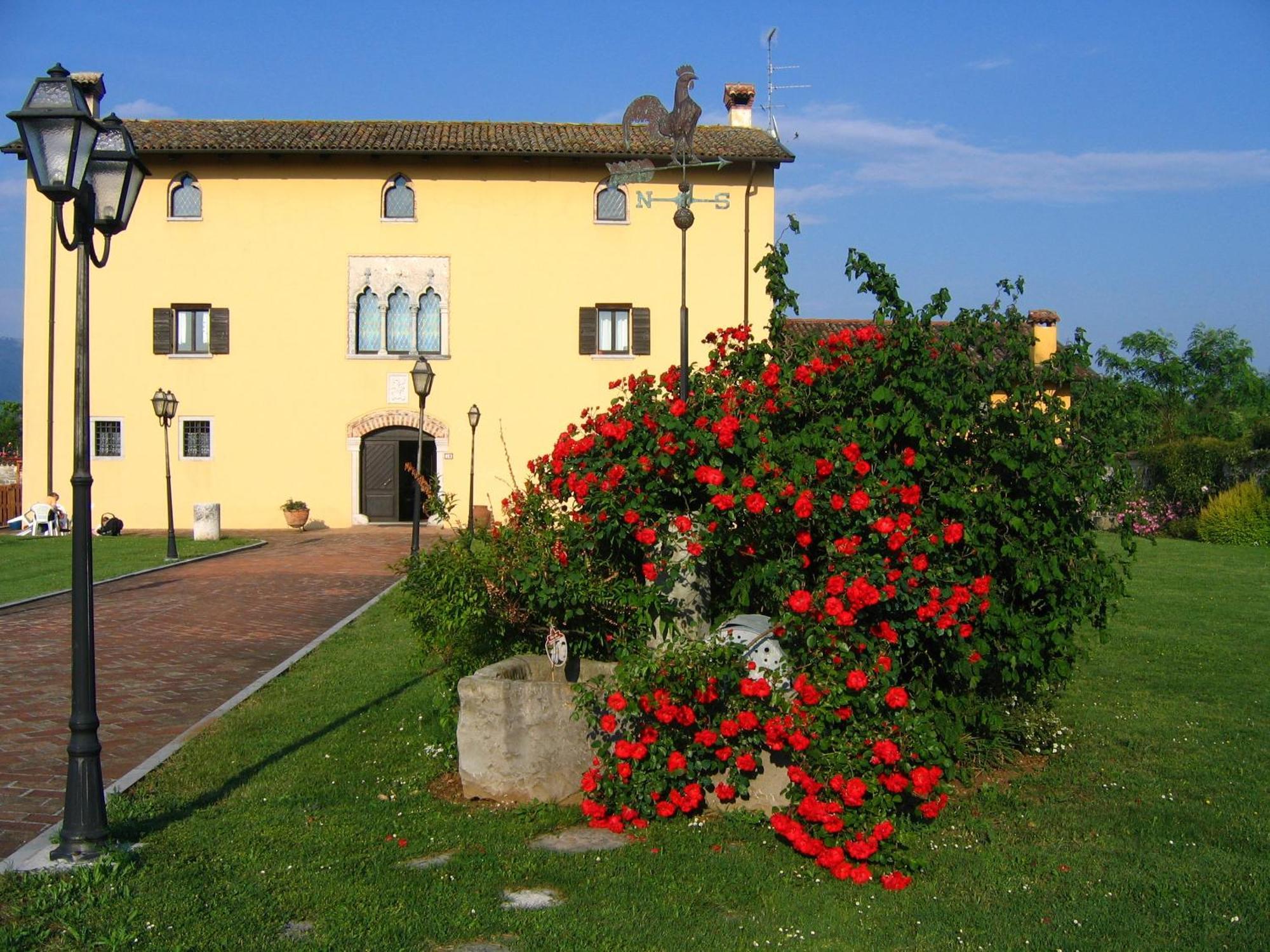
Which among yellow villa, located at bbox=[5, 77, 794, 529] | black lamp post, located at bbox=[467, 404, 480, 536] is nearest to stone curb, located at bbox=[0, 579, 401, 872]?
black lamp post, located at bbox=[467, 404, 480, 536]

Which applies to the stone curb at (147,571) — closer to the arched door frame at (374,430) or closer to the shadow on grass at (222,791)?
the arched door frame at (374,430)

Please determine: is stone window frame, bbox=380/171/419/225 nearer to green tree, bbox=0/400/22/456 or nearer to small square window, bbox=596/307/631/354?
small square window, bbox=596/307/631/354

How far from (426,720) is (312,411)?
21489 mm

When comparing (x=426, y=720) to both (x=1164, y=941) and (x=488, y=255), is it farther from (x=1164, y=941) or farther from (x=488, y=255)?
(x=488, y=255)

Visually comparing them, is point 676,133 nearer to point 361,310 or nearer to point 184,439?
point 361,310

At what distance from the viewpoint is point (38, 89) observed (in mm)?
4859

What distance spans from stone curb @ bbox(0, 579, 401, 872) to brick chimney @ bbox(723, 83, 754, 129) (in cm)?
2156

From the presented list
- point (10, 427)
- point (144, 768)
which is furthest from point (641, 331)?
point (10, 427)

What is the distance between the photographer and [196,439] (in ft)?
90.4

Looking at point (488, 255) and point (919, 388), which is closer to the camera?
point (919, 388)

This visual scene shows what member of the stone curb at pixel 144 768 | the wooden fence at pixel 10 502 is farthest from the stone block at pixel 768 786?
the wooden fence at pixel 10 502

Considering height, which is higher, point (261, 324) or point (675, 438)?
point (261, 324)

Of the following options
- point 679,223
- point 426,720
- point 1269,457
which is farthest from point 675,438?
point 1269,457

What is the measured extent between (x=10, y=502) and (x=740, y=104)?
71.5 ft
